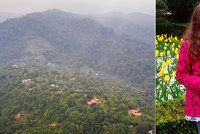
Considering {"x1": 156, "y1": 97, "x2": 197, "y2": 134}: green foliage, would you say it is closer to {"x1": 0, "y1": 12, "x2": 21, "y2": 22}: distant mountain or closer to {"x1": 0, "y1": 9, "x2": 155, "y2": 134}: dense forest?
{"x1": 0, "y1": 9, "x2": 155, "y2": 134}: dense forest

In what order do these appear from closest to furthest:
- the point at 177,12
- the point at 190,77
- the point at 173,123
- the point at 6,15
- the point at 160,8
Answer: the point at 190,77 → the point at 173,123 → the point at 6,15 → the point at 160,8 → the point at 177,12

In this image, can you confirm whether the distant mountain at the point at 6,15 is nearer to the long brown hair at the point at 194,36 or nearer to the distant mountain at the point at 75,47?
the distant mountain at the point at 75,47

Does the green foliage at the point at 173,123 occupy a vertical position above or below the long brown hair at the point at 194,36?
below

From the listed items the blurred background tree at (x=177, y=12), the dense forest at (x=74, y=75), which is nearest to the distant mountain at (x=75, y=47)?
the dense forest at (x=74, y=75)

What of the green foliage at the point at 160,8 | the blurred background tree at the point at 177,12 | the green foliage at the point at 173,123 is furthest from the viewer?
the blurred background tree at the point at 177,12

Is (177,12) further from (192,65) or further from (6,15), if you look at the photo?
(192,65)

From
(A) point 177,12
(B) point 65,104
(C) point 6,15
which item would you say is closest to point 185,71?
(B) point 65,104

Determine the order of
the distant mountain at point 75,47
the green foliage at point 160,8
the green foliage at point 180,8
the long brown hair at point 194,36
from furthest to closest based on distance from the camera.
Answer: the green foliage at point 180,8 → the green foliage at point 160,8 → the distant mountain at point 75,47 → the long brown hair at point 194,36
